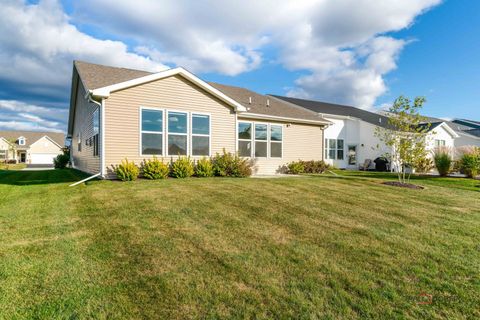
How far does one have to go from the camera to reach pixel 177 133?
1134cm

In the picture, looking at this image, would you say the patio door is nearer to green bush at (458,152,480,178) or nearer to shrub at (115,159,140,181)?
green bush at (458,152,480,178)

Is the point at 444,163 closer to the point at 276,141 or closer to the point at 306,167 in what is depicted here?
the point at 306,167

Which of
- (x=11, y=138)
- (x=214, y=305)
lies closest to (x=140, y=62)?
(x=214, y=305)

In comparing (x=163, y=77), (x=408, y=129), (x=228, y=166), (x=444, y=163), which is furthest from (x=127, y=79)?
(x=444, y=163)

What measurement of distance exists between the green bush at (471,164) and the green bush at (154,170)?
50.1 feet

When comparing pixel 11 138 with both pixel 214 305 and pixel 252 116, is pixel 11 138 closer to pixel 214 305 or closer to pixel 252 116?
pixel 252 116

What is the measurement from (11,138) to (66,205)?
58431 mm

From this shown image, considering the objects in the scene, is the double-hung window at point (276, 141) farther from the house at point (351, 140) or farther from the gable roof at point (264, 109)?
the house at point (351, 140)

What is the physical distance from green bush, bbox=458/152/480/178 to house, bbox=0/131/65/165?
2193 inches

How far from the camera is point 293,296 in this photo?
8.77 ft

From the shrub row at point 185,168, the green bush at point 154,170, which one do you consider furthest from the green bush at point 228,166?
the green bush at point 154,170

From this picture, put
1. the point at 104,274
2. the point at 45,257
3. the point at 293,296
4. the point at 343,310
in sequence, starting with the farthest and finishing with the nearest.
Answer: the point at 45,257 < the point at 104,274 < the point at 293,296 < the point at 343,310

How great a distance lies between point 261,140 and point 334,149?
917 centimetres

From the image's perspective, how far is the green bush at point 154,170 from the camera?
10.2 m
